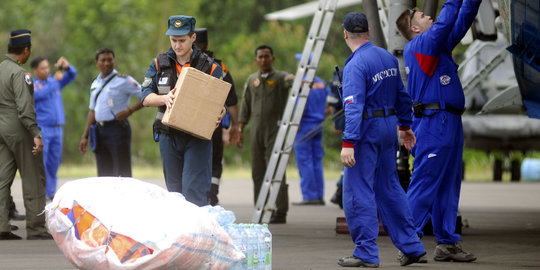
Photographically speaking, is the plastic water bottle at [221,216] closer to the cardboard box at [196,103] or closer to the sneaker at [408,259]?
the cardboard box at [196,103]

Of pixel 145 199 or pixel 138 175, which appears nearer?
pixel 145 199

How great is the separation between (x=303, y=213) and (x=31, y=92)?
5578mm

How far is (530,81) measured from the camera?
36.6 ft

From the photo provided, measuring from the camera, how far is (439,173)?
921 centimetres

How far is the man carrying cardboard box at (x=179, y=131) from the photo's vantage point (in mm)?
8867

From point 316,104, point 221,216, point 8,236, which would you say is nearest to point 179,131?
point 221,216

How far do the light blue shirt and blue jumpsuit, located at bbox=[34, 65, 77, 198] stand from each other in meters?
3.17

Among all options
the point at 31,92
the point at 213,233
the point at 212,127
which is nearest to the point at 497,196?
A: the point at 31,92

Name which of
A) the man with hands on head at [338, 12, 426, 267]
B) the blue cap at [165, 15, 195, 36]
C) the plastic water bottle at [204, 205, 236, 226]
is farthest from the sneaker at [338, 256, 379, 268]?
the blue cap at [165, 15, 195, 36]

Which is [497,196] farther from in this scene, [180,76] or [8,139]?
[180,76]

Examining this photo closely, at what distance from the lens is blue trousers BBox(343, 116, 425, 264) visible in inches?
335

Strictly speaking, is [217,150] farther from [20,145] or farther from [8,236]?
[8,236]

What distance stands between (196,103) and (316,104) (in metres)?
9.73

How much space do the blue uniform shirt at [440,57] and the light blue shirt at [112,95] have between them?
529cm
